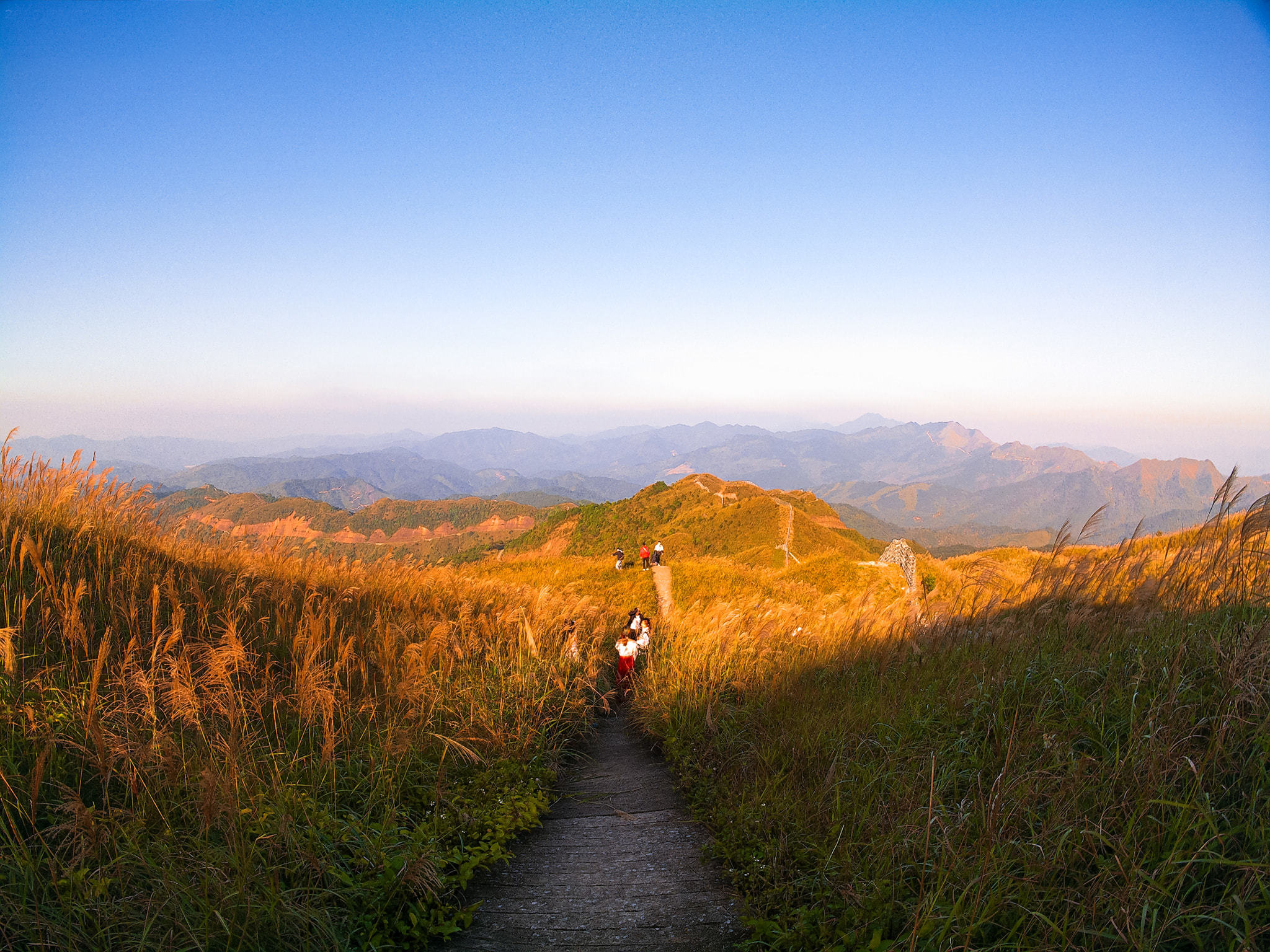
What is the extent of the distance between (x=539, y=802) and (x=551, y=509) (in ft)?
396

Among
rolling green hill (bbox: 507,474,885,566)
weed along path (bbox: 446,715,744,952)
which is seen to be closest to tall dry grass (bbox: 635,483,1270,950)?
weed along path (bbox: 446,715,744,952)

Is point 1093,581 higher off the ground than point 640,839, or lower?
higher

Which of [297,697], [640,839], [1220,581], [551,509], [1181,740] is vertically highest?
[1220,581]

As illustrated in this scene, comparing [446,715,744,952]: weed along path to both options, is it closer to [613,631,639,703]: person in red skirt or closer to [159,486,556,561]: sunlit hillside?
[613,631,639,703]: person in red skirt

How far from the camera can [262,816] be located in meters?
3.48

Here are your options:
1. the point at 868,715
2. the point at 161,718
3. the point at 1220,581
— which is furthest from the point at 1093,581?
the point at 161,718

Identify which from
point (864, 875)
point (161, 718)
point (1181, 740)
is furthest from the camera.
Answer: point (161, 718)

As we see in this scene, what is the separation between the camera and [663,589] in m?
20.1

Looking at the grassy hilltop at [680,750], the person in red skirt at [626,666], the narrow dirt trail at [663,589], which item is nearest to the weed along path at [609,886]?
the grassy hilltop at [680,750]

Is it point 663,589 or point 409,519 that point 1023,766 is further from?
point 409,519

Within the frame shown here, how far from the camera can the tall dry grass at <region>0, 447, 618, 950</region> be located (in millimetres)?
2975

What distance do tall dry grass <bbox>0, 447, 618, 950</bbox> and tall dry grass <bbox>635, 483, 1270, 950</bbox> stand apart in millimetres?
2044

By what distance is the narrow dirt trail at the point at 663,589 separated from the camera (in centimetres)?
1588

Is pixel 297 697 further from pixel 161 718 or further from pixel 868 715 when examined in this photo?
pixel 868 715
